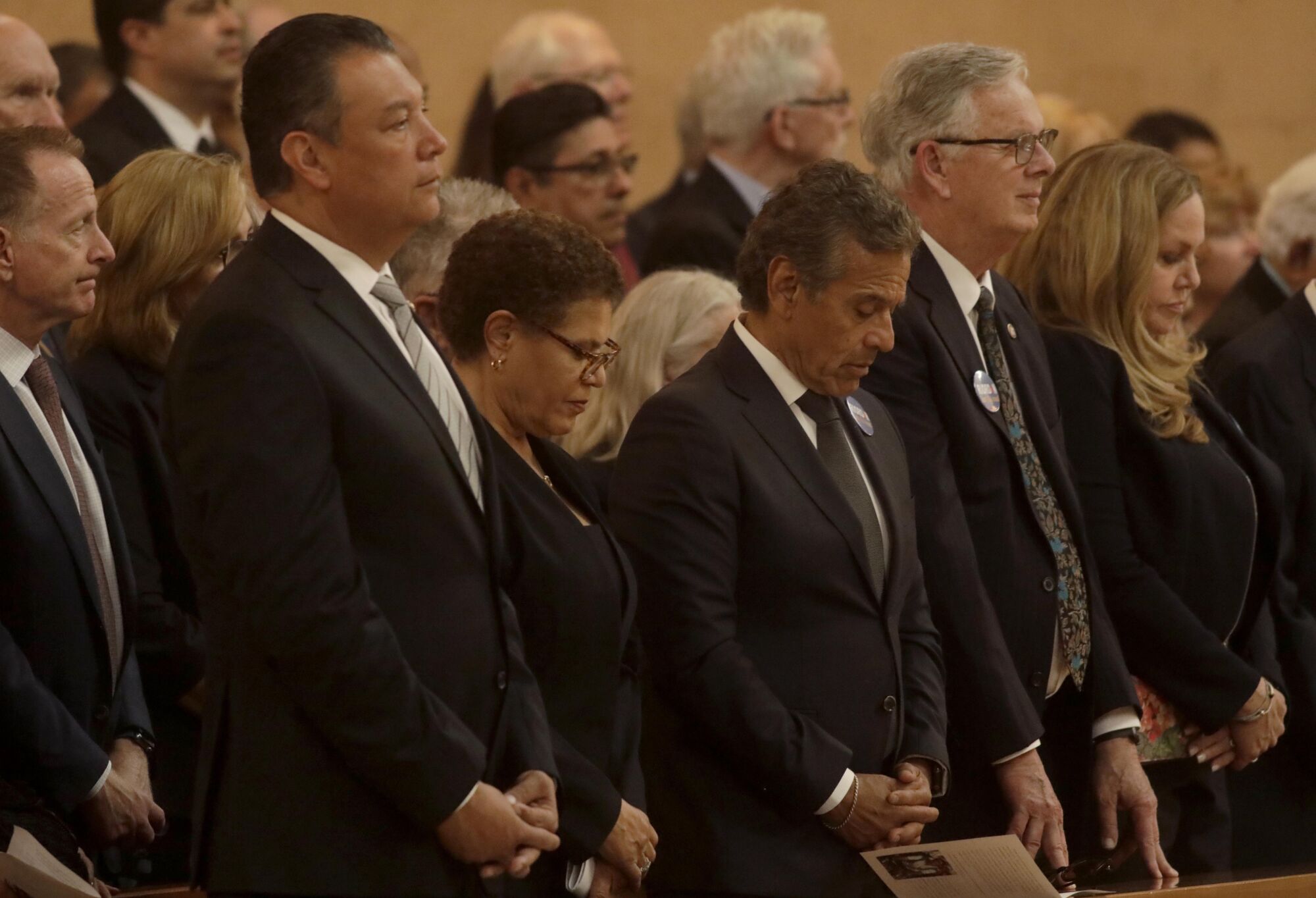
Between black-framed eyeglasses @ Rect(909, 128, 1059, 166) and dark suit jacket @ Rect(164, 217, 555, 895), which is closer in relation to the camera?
dark suit jacket @ Rect(164, 217, 555, 895)

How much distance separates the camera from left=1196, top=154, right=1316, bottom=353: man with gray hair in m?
4.79

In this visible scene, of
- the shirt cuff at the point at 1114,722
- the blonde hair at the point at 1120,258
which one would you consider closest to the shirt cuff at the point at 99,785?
the shirt cuff at the point at 1114,722

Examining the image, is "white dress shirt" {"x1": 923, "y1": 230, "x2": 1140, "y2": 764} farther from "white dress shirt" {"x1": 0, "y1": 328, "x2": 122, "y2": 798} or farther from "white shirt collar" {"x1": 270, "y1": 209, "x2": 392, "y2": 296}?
"white dress shirt" {"x1": 0, "y1": 328, "x2": 122, "y2": 798}

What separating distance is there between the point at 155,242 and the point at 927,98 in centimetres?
140

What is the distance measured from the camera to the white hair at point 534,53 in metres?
6.02

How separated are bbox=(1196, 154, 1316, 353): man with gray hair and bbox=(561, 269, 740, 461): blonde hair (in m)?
1.57

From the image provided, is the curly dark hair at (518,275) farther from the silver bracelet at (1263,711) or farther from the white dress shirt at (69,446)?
the silver bracelet at (1263,711)

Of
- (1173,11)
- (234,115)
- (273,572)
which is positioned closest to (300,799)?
(273,572)

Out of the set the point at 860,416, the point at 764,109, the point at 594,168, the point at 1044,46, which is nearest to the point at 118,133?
the point at 594,168

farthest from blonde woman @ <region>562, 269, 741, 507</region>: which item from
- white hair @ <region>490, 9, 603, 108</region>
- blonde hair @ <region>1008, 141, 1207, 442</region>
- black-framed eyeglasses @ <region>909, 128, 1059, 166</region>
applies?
white hair @ <region>490, 9, 603, 108</region>

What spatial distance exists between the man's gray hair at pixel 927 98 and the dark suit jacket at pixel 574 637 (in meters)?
1.11

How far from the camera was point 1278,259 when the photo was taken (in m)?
4.85

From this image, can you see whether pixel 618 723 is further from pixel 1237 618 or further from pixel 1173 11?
pixel 1173 11

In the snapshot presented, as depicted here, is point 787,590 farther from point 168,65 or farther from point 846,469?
point 168,65
